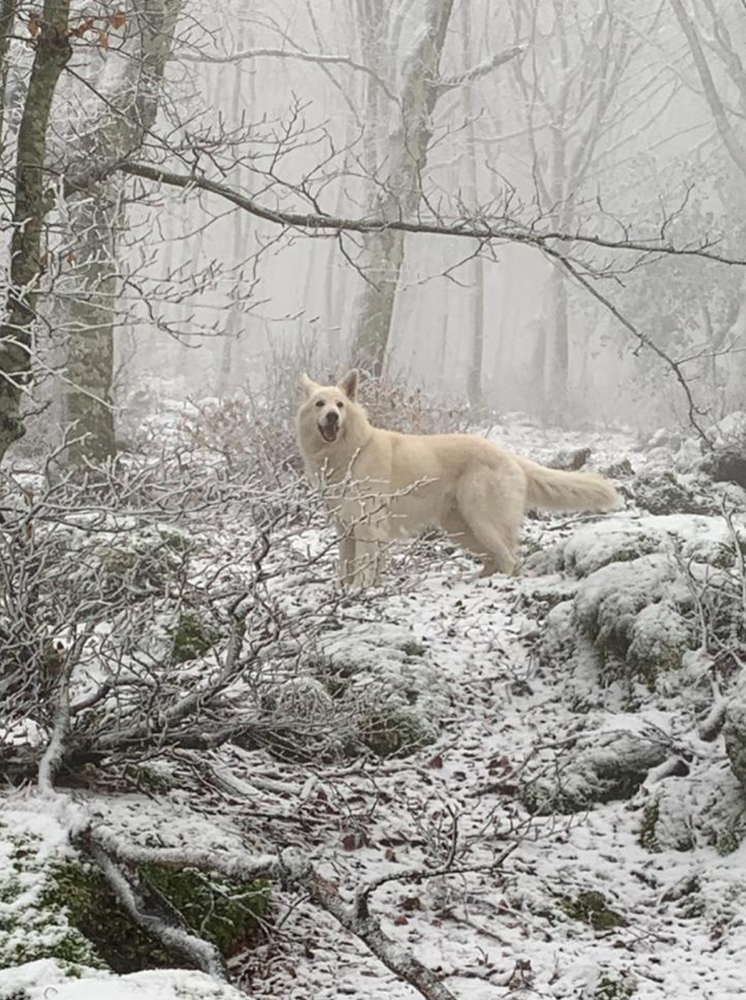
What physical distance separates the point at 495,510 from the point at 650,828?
4125 millimetres

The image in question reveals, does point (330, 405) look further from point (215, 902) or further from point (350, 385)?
point (215, 902)

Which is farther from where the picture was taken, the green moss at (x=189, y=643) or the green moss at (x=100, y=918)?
the green moss at (x=189, y=643)

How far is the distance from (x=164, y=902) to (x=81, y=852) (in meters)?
0.29

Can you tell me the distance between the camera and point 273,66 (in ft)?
134

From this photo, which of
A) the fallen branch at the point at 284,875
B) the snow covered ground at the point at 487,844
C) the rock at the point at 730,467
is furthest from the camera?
the rock at the point at 730,467

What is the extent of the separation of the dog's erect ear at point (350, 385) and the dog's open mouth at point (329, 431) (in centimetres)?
42

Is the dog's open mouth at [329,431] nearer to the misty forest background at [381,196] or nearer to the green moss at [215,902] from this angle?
the misty forest background at [381,196]

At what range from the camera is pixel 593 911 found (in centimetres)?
376

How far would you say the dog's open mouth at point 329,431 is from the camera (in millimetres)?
7938

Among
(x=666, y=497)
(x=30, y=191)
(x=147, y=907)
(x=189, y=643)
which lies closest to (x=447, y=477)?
(x=666, y=497)

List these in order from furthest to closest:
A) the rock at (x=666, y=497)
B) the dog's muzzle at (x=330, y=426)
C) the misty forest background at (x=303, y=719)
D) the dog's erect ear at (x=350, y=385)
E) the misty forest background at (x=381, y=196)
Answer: the rock at (x=666, y=497) → the dog's erect ear at (x=350, y=385) → the dog's muzzle at (x=330, y=426) → the misty forest background at (x=381, y=196) → the misty forest background at (x=303, y=719)

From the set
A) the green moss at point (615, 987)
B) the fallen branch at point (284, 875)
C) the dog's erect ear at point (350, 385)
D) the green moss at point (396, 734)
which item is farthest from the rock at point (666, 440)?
the fallen branch at point (284, 875)

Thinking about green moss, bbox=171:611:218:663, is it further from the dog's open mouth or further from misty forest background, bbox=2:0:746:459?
the dog's open mouth

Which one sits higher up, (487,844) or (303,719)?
(303,719)
